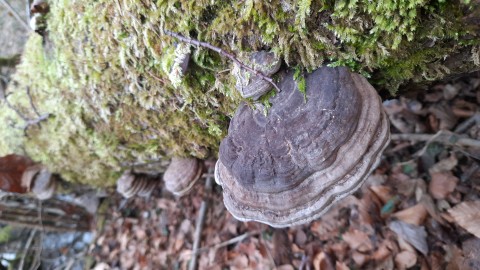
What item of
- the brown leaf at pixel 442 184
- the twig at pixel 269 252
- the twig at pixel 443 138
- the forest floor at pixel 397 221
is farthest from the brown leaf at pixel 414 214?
the twig at pixel 269 252

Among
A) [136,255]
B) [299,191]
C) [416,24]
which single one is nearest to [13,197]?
[136,255]

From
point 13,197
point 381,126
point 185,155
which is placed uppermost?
point 381,126

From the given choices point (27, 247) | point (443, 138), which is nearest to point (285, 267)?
point (443, 138)

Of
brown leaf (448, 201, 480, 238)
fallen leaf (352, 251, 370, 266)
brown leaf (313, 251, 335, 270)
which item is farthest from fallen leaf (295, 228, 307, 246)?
brown leaf (448, 201, 480, 238)

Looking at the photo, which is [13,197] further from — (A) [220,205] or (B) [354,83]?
(B) [354,83]

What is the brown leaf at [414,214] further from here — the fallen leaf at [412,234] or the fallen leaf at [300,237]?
the fallen leaf at [300,237]

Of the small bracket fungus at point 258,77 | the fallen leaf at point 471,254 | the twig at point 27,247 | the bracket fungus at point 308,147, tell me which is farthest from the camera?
the twig at point 27,247
